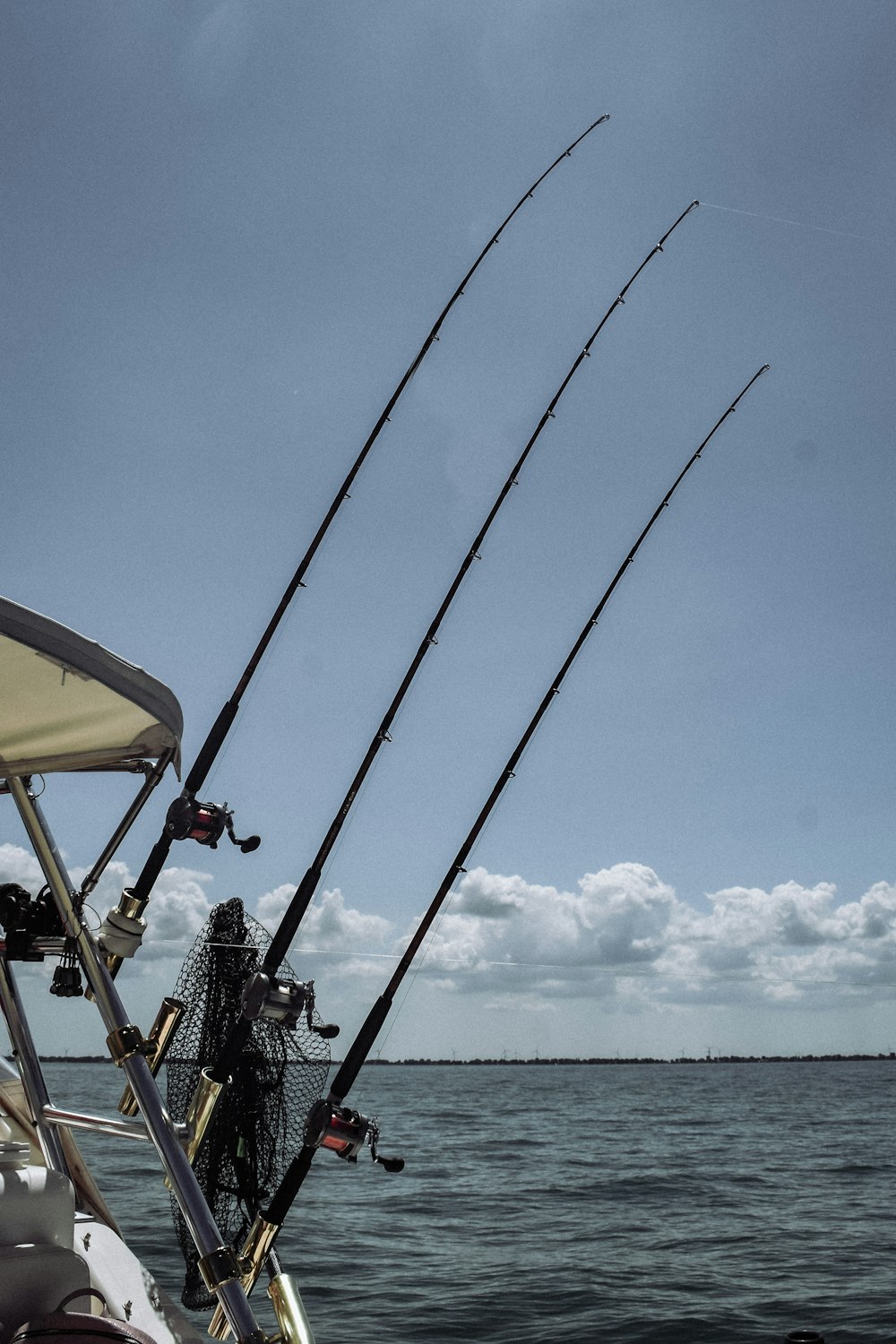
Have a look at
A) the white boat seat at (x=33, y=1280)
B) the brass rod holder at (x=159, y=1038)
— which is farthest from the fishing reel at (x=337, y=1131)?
the white boat seat at (x=33, y=1280)

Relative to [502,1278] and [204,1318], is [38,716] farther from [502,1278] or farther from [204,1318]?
→ [502,1278]

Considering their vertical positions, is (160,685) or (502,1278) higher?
(160,685)

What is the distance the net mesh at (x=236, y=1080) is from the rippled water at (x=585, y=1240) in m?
5.07

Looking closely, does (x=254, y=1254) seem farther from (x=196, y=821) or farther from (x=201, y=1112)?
(x=196, y=821)

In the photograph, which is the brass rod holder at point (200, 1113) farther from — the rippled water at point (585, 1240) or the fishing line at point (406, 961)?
the rippled water at point (585, 1240)

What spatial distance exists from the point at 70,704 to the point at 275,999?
1084 mm

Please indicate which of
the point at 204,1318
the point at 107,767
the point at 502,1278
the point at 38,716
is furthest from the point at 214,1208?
the point at 502,1278

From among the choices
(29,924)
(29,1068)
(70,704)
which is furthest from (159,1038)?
(70,704)

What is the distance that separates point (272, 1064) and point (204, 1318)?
5.06 m

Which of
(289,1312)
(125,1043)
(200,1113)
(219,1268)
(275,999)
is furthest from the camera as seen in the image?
(275,999)

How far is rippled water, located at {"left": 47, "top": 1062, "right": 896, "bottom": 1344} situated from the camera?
34.5 feet

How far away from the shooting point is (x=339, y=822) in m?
4.82

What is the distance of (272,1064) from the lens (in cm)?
562

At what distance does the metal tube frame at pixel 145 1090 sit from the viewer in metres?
2.49
